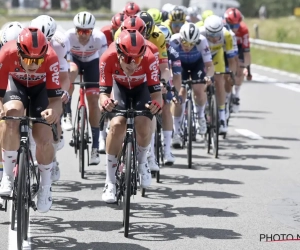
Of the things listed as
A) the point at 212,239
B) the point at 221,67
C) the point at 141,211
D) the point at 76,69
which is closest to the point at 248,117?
the point at 221,67

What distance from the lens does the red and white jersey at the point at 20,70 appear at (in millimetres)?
8438

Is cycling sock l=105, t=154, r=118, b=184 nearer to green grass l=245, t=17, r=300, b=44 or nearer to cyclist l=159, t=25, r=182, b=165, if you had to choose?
cyclist l=159, t=25, r=182, b=165

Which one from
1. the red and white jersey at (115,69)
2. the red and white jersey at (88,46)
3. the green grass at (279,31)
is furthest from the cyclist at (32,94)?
the green grass at (279,31)

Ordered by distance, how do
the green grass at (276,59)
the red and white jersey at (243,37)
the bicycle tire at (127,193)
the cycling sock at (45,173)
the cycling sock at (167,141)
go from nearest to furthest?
the bicycle tire at (127,193) < the cycling sock at (45,173) < the cycling sock at (167,141) < the red and white jersey at (243,37) < the green grass at (276,59)

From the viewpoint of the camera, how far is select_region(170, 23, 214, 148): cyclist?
42.8ft

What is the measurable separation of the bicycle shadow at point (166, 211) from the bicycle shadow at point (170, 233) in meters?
0.50

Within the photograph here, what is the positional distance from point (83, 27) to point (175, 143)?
288 cm

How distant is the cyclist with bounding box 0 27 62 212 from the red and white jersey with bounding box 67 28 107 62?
13.4ft

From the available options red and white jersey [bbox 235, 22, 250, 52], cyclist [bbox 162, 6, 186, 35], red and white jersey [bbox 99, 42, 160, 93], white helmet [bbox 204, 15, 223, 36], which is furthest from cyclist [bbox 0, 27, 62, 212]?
red and white jersey [bbox 235, 22, 250, 52]

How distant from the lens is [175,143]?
14445 mm

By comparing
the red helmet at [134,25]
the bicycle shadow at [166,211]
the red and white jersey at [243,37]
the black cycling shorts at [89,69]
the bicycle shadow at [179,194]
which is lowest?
the bicycle shadow at [179,194]

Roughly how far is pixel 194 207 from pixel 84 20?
3290mm

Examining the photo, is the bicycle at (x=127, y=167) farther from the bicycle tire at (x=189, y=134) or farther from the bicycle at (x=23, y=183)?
the bicycle tire at (x=189, y=134)

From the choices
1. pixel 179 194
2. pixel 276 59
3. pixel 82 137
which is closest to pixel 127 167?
pixel 179 194
